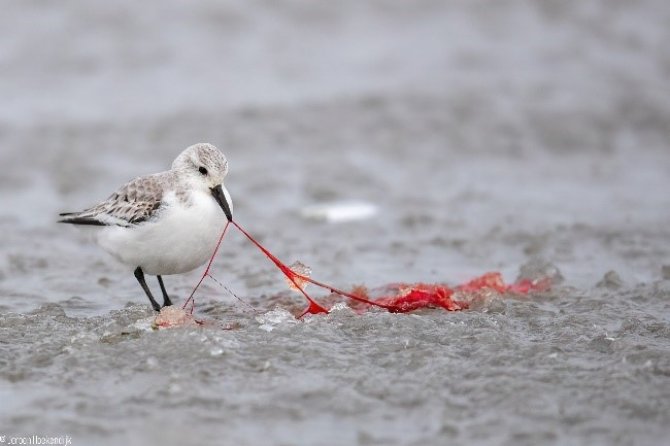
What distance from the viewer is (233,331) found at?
610cm

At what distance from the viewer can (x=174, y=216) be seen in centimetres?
632

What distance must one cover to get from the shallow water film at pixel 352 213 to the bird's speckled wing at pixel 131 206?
0.50 m

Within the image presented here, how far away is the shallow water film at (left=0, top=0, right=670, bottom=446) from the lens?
510 centimetres

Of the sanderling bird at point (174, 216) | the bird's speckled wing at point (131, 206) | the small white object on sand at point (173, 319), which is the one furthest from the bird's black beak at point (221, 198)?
the small white object on sand at point (173, 319)

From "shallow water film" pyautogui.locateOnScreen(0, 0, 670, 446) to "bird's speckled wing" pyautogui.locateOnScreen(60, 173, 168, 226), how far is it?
0.50 m

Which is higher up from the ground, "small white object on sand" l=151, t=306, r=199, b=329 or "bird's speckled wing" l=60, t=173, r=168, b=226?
"bird's speckled wing" l=60, t=173, r=168, b=226

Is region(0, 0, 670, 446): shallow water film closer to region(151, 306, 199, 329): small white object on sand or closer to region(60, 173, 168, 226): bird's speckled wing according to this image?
region(151, 306, 199, 329): small white object on sand

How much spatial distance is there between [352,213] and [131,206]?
3.90 meters

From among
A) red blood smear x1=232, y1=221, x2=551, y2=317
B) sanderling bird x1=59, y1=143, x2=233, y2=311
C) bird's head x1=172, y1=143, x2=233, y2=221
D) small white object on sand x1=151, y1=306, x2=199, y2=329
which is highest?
bird's head x1=172, y1=143, x2=233, y2=221

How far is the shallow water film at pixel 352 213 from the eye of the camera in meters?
5.10

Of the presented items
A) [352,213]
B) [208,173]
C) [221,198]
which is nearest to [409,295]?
[221,198]

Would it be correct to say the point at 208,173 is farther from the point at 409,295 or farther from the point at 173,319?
the point at 409,295

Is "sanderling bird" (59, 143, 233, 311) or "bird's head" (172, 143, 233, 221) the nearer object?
"sanderling bird" (59, 143, 233, 311)

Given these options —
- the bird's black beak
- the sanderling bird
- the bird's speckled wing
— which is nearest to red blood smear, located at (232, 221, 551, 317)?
the bird's black beak
